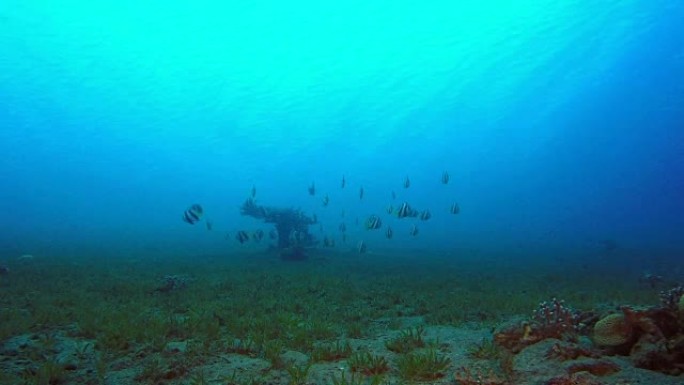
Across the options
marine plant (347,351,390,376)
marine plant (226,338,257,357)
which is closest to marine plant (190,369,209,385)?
marine plant (226,338,257,357)

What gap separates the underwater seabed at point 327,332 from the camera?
5105 millimetres

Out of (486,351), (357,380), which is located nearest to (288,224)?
(486,351)

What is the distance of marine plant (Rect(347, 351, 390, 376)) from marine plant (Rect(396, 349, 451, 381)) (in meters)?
0.21

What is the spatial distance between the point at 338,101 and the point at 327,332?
72025mm

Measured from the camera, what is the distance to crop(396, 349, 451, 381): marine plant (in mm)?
5188

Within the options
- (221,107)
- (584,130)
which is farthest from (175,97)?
(584,130)

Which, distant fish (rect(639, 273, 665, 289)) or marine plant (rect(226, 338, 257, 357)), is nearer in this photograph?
marine plant (rect(226, 338, 257, 357))

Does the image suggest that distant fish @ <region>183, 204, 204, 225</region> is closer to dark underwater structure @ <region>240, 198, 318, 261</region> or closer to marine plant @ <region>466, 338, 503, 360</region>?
marine plant @ <region>466, 338, 503, 360</region>

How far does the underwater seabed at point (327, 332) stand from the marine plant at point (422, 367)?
1 cm

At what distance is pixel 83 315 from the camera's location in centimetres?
839

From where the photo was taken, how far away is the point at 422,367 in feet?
17.3

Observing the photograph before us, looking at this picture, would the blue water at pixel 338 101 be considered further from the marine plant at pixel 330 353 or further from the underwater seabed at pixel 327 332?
the marine plant at pixel 330 353

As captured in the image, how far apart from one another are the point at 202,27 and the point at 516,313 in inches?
2355

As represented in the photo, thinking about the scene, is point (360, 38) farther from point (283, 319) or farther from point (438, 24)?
point (283, 319)
